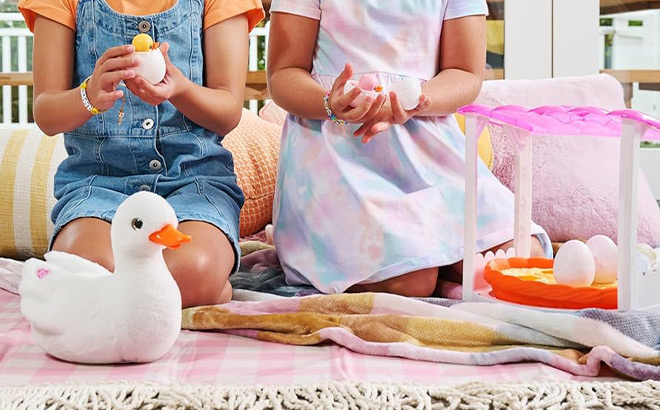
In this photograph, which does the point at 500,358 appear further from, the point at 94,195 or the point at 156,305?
the point at 94,195

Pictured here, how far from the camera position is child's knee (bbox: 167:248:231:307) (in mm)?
1149

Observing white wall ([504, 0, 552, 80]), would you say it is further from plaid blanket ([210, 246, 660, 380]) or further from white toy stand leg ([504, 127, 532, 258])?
plaid blanket ([210, 246, 660, 380])

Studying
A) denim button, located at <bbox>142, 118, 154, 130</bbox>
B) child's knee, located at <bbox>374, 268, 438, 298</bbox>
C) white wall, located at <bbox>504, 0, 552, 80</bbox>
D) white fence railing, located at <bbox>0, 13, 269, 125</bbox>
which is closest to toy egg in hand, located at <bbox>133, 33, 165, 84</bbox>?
denim button, located at <bbox>142, 118, 154, 130</bbox>

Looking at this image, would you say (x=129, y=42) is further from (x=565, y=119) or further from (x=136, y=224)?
(x=565, y=119)

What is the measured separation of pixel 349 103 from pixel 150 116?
0.33m

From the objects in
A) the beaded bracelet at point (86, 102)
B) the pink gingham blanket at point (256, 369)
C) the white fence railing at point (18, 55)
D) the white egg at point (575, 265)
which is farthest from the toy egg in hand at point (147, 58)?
the white fence railing at point (18, 55)

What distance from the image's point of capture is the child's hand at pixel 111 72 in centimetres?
106

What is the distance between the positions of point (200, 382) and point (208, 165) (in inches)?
22.2

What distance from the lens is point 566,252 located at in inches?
43.0

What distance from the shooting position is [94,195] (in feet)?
4.25

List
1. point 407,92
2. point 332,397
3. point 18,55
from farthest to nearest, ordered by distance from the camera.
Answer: point 18,55 < point 407,92 < point 332,397

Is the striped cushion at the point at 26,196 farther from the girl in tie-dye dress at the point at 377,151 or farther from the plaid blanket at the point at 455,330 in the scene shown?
the plaid blanket at the point at 455,330

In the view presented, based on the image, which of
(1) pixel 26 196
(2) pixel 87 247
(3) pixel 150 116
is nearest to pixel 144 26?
(3) pixel 150 116

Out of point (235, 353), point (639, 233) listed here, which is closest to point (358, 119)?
point (235, 353)
